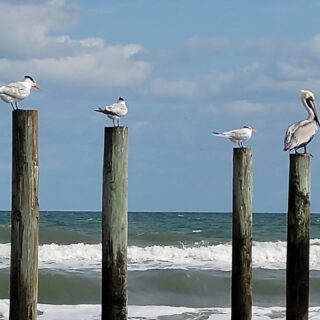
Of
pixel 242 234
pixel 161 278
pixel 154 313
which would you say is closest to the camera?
pixel 242 234

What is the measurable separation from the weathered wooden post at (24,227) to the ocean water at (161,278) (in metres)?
6.61

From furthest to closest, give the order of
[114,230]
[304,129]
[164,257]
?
[164,257], [304,129], [114,230]

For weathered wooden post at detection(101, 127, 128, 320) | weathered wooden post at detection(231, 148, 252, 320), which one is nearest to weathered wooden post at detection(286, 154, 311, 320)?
weathered wooden post at detection(231, 148, 252, 320)

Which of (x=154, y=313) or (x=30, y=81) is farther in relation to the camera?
(x=154, y=313)

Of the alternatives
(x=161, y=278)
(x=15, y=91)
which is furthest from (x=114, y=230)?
(x=161, y=278)

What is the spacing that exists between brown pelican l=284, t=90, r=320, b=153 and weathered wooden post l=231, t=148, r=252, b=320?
1.84ft

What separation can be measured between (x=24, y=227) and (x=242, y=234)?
126 inches

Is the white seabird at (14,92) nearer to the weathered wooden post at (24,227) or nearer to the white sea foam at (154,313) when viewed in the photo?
the weathered wooden post at (24,227)

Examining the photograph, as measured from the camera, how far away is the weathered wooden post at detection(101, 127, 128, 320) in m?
9.15

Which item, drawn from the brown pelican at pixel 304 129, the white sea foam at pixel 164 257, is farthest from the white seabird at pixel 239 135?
the white sea foam at pixel 164 257

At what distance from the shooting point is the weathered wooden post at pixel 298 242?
970 cm

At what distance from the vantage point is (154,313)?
15.3 meters

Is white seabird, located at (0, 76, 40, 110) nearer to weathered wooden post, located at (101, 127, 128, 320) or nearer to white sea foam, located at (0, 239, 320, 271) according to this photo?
weathered wooden post, located at (101, 127, 128, 320)

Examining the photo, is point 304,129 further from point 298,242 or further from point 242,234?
point 298,242
